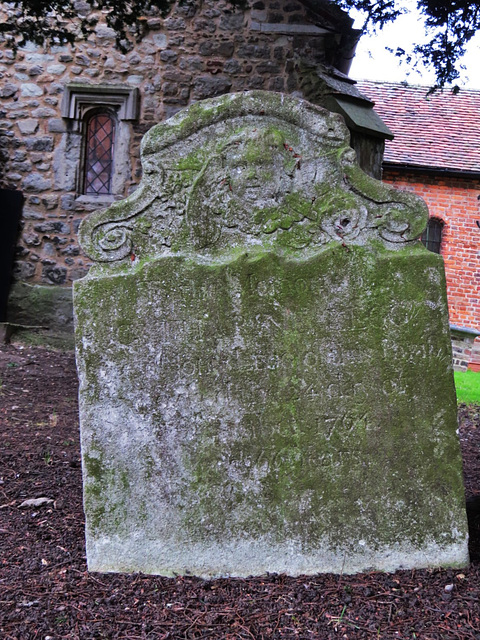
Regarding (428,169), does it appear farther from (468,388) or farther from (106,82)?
(106,82)

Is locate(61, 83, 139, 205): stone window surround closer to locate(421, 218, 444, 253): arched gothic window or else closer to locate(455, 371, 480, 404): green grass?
locate(455, 371, 480, 404): green grass

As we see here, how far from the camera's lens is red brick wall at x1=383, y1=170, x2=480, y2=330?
57.1 feet

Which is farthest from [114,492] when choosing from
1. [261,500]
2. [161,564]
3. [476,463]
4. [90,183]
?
[90,183]

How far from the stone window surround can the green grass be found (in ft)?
19.1

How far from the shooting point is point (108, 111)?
9.84 metres

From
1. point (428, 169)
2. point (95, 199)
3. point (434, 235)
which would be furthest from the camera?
point (434, 235)

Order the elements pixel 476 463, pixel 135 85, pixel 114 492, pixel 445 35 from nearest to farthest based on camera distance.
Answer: pixel 114 492 < pixel 445 35 < pixel 476 463 < pixel 135 85

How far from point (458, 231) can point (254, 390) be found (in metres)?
16.1

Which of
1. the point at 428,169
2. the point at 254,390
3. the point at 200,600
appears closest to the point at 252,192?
the point at 254,390

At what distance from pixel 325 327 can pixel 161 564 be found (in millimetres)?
1356

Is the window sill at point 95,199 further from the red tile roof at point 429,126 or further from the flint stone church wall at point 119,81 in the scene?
the red tile roof at point 429,126

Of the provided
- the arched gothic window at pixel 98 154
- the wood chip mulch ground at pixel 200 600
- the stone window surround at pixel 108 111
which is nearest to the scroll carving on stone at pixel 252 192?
the wood chip mulch ground at pixel 200 600

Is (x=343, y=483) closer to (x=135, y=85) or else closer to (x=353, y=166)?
(x=353, y=166)

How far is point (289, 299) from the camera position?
9.95 feet
